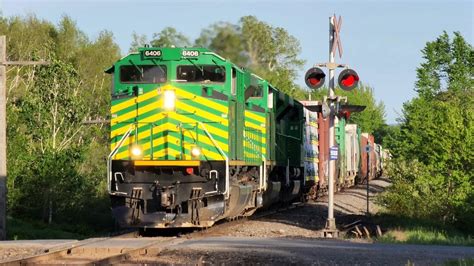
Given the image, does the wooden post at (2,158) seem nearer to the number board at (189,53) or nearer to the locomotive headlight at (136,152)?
the locomotive headlight at (136,152)

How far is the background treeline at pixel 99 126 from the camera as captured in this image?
71.7 ft

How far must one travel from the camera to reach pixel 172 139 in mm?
16438

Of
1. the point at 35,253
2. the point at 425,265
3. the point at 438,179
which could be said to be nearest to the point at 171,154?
the point at 35,253

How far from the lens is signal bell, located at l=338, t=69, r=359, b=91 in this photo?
699 inches

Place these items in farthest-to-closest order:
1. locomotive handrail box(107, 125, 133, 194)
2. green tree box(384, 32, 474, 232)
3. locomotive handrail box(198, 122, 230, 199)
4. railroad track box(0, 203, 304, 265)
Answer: green tree box(384, 32, 474, 232) < locomotive handrail box(107, 125, 133, 194) < locomotive handrail box(198, 122, 230, 199) < railroad track box(0, 203, 304, 265)

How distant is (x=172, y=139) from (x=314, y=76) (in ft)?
12.0

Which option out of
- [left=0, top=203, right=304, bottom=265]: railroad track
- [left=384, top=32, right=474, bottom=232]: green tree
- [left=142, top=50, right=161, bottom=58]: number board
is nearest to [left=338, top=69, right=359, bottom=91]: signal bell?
[left=142, top=50, right=161, bottom=58]: number board

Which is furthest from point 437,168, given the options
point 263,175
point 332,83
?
point 332,83

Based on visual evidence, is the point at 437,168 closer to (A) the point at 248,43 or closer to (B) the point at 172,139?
(A) the point at 248,43

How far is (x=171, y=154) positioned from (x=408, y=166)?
15.3m

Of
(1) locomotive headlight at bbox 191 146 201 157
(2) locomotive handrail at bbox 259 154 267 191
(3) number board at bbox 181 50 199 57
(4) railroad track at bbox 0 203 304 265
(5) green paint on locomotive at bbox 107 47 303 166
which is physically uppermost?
(3) number board at bbox 181 50 199 57

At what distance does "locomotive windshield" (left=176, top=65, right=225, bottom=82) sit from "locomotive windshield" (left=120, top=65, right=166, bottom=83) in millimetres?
368

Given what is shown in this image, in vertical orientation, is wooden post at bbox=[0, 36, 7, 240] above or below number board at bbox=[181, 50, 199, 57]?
below

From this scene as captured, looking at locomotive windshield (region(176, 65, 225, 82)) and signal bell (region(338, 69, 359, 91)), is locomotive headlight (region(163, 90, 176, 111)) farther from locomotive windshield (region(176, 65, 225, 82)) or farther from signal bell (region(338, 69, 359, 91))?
signal bell (region(338, 69, 359, 91))
